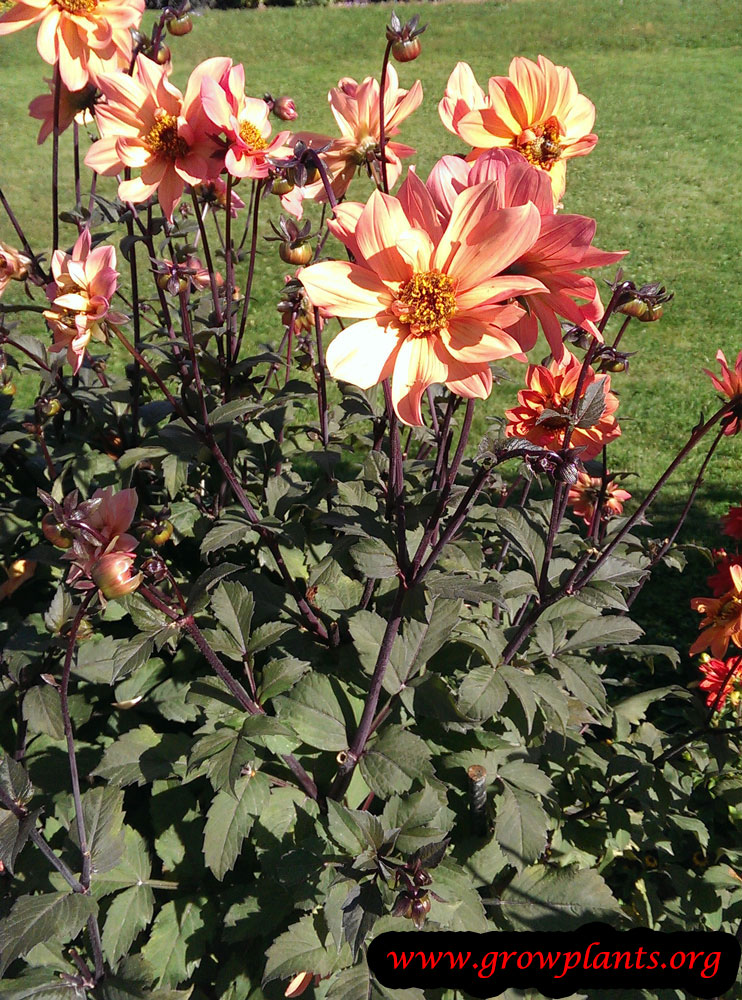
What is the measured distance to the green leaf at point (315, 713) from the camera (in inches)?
61.4

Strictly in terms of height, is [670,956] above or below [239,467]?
below

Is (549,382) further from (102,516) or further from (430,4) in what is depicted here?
(430,4)

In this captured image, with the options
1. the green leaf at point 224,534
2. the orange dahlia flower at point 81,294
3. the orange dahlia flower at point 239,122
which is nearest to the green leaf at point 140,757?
the green leaf at point 224,534

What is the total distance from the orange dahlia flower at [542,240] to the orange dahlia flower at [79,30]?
0.91 metres

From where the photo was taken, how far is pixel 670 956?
5.63ft

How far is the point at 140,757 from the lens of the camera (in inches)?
66.3

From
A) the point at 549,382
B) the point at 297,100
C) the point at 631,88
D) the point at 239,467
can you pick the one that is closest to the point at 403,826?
the point at 549,382

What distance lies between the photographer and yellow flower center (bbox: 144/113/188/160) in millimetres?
1472

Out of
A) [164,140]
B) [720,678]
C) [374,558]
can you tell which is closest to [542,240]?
[374,558]

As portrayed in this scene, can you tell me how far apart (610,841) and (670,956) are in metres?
A: 0.38

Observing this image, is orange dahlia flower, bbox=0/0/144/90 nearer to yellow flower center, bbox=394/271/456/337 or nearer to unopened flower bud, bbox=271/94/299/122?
unopened flower bud, bbox=271/94/299/122

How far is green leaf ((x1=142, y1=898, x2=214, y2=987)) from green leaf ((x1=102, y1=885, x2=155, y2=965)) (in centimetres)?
5

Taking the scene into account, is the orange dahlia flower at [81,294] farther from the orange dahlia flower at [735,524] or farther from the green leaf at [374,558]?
the orange dahlia flower at [735,524]

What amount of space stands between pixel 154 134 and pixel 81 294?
0.38m
